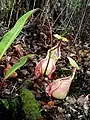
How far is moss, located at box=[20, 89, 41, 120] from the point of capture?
1.39 metres

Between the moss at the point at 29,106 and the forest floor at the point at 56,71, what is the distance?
3.0 inches

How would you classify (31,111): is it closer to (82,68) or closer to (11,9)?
(82,68)

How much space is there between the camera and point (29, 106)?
1.42m

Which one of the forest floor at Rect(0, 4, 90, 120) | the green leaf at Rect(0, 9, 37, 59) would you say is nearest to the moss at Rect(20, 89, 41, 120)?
the forest floor at Rect(0, 4, 90, 120)

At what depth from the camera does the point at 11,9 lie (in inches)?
99.0

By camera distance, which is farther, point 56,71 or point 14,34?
point 56,71

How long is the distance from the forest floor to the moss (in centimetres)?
8

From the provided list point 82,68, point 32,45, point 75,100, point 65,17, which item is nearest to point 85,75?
point 82,68

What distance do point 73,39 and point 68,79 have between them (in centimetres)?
119

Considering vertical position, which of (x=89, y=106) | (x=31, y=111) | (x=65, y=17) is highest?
(x=65, y=17)

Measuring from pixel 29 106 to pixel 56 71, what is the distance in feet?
1.76

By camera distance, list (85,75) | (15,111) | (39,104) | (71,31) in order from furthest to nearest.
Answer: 1. (71,31)
2. (85,75)
3. (39,104)
4. (15,111)

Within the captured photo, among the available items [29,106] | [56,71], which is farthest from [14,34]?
[56,71]

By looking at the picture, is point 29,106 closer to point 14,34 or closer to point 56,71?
point 14,34
